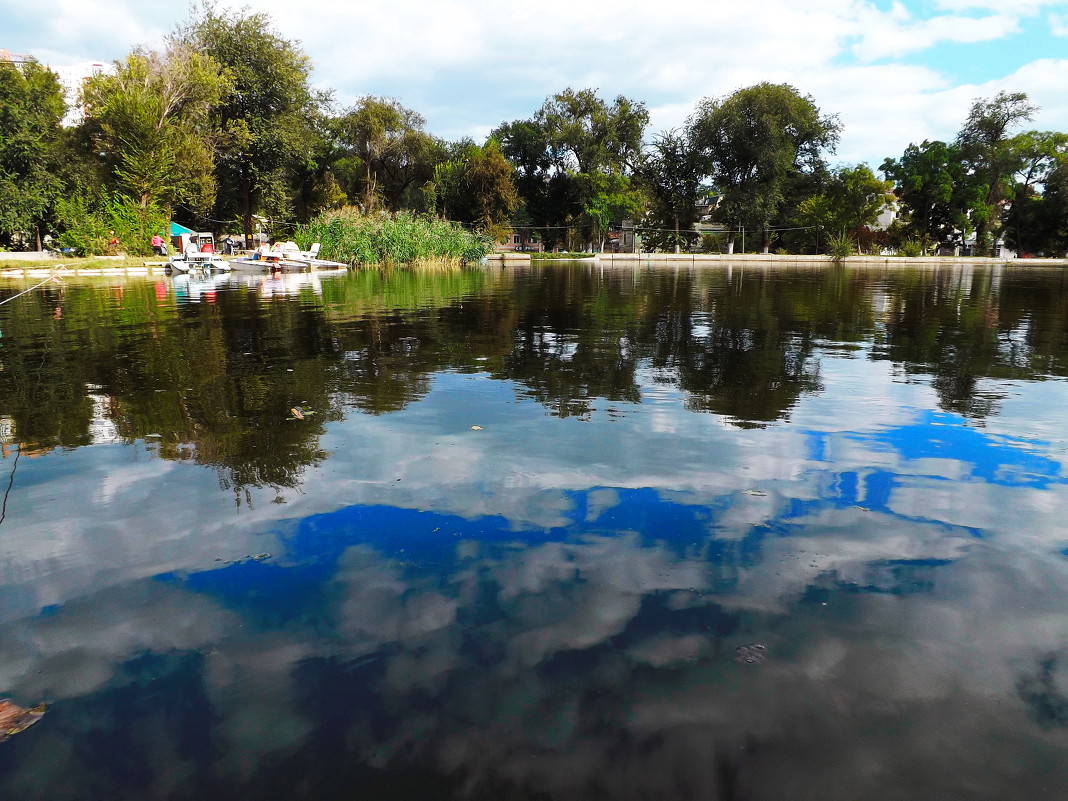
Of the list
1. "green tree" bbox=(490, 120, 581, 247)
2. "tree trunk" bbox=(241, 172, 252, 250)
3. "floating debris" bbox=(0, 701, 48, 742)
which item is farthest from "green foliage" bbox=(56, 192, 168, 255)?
"green tree" bbox=(490, 120, 581, 247)

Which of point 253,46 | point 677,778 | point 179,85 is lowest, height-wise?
point 677,778

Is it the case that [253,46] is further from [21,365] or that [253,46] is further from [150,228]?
[21,365]

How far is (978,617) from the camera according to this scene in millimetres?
3441

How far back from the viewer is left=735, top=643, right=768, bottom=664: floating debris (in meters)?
3.10

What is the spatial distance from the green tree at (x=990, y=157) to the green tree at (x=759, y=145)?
14812mm

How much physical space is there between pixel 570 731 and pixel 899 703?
4.46ft

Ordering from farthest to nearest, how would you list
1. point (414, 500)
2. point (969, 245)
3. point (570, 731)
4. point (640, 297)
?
point (969, 245)
point (640, 297)
point (414, 500)
point (570, 731)

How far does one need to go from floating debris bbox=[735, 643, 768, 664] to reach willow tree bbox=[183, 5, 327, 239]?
54008 millimetres

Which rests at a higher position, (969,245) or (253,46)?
(253,46)

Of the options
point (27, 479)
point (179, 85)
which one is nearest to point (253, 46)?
point (179, 85)

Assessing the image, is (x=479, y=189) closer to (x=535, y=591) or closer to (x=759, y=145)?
(x=759, y=145)

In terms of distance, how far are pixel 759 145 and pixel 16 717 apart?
81110 millimetres

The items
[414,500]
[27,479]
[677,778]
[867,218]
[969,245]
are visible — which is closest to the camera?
[677,778]

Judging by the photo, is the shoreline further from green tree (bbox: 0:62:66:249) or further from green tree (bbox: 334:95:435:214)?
green tree (bbox: 0:62:66:249)
